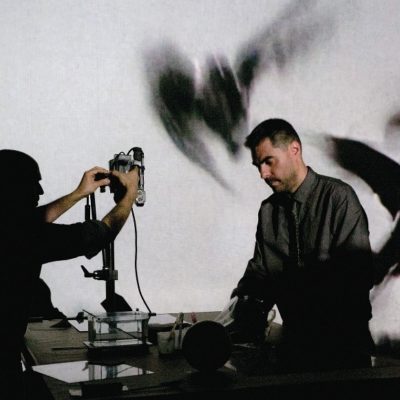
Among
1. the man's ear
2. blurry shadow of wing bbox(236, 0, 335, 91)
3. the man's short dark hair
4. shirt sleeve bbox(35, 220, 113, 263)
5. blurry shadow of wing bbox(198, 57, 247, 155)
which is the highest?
blurry shadow of wing bbox(236, 0, 335, 91)

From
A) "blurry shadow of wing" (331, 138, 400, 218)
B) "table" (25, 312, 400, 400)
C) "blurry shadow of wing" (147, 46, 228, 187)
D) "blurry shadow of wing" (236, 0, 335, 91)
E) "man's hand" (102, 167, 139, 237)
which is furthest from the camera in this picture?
"blurry shadow of wing" (331, 138, 400, 218)

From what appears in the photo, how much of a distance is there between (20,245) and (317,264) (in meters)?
1.17

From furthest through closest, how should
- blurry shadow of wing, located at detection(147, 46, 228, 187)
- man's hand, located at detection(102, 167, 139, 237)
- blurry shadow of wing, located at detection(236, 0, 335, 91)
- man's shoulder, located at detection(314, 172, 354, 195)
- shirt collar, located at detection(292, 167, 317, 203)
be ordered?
1. blurry shadow of wing, located at detection(236, 0, 335, 91)
2. blurry shadow of wing, located at detection(147, 46, 228, 187)
3. shirt collar, located at detection(292, 167, 317, 203)
4. man's shoulder, located at detection(314, 172, 354, 195)
5. man's hand, located at detection(102, 167, 139, 237)

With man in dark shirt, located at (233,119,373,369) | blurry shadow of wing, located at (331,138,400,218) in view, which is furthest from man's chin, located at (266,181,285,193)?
blurry shadow of wing, located at (331,138,400,218)

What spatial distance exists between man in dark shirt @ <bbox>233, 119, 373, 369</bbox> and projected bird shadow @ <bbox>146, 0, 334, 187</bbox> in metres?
0.91

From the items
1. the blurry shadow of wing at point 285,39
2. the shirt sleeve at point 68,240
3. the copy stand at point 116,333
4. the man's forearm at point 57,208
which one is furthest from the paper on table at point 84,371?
the blurry shadow of wing at point 285,39

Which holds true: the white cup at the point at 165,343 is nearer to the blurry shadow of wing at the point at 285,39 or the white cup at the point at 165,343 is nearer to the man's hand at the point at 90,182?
the man's hand at the point at 90,182

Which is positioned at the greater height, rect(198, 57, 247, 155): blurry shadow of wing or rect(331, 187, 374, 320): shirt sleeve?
rect(198, 57, 247, 155): blurry shadow of wing

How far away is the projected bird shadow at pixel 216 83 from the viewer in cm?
323

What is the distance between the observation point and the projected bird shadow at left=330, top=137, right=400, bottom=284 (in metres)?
3.56

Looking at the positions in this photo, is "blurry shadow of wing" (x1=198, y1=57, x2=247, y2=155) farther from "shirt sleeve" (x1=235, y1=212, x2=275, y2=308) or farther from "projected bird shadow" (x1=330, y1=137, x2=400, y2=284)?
"shirt sleeve" (x1=235, y1=212, x2=275, y2=308)

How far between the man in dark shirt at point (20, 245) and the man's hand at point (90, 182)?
0.24m

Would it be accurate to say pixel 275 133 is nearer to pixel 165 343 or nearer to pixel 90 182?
pixel 90 182

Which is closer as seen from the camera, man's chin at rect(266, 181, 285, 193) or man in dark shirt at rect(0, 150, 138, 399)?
man in dark shirt at rect(0, 150, 138, 399)
